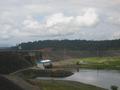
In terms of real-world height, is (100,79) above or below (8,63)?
below

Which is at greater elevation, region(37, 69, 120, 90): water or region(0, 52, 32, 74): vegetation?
region(0, 52, 32, 74): vegetation

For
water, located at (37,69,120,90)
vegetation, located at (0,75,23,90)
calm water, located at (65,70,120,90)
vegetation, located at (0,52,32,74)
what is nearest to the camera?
vegetation, located at (0,75,23,90)

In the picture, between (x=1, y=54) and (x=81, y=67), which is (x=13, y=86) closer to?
(x=1, y=54)

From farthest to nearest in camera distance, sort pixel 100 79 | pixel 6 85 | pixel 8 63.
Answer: pixel 100 79
pixel 8 63
pixel 6 85

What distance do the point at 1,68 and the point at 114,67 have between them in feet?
228

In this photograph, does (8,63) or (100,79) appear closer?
(8,63)

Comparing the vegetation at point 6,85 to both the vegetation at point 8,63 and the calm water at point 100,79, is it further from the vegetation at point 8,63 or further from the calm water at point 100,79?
the calm water at point 100,79

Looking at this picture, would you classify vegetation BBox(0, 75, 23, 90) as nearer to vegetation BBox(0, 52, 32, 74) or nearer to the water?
vegetation BBox(0, 52, 32, 74)

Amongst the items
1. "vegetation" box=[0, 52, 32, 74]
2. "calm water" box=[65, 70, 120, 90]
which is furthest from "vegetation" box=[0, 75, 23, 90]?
"calm water" box=[65, 70, 120, 90]

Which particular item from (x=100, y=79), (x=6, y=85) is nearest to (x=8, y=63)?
(x=6, y=85)

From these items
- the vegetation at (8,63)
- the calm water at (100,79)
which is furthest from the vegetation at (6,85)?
the calm water at (100,79)

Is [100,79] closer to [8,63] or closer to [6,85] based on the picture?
[8,63]

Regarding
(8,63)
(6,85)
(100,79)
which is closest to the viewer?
(6,85)

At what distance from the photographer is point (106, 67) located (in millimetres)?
125188
